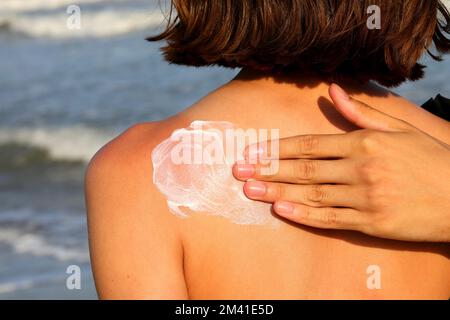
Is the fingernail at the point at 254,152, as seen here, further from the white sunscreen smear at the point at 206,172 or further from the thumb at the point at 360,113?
the thumb at the point at 360,113

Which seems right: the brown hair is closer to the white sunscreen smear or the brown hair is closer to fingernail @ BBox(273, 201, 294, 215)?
the white sunscreen smear

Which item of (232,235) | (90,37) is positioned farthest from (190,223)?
(90,37)

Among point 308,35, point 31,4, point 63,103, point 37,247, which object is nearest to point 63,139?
point 63,103

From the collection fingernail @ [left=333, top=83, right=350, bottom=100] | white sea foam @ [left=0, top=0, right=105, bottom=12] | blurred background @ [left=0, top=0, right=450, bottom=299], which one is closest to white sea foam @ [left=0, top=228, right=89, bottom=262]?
blurred background @ [left=0, top=0, right=450, bottom=299]

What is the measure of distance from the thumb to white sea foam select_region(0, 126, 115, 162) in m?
6.51

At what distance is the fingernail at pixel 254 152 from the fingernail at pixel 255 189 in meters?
0.06

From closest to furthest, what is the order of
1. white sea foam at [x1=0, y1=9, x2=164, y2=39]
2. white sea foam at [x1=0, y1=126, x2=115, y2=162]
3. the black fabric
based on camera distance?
the black fabric, white sea foam at [x1=0, y1=126, x2=115, y2=162], white sea foam at [x1=0, y1=9, x2=164, y2=39]

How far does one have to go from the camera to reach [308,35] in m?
2.02

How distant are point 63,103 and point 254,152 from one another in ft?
25.7

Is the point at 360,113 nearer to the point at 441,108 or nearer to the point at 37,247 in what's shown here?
the point at 441,108

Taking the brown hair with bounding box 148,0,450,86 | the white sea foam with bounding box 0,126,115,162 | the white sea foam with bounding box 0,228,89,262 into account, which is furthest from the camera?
the white sea foam with bounding box 0,126,115,162

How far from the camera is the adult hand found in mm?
2094

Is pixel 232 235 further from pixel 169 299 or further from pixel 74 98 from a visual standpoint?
pixel 74 98

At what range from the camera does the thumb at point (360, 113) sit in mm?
2100
